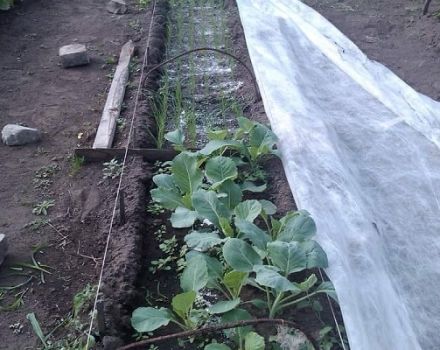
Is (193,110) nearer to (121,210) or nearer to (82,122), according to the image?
(82,122)

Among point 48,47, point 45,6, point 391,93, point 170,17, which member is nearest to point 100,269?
point 391,93

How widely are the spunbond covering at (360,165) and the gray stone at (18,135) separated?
1.32 metres

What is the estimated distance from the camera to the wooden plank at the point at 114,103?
9.80 ft

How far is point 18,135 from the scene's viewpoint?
9.89ft

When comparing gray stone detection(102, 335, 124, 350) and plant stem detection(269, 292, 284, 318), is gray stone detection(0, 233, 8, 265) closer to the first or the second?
gray stone detection(102, 335, 124, 350)

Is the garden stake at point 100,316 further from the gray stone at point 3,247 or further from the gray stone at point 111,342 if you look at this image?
the gray stone at point 3,247

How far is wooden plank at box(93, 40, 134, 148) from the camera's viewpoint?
299 cm

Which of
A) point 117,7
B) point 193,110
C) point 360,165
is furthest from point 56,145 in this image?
point 117,7

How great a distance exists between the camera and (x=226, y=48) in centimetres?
389

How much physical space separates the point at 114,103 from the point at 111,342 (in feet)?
6.13

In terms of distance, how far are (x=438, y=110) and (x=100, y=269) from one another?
2131 mm

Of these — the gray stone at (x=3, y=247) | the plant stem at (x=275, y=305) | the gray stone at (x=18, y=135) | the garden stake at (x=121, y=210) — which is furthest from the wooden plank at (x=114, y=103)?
the plant stem at (x=275, y=305)

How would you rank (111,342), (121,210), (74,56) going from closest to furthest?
1. (111,342)
2. (121,210)
3. (74,56)

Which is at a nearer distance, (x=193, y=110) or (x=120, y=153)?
(x=120, y=153)
